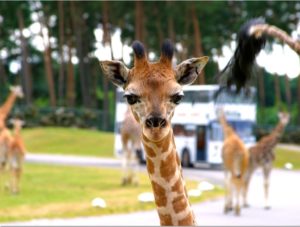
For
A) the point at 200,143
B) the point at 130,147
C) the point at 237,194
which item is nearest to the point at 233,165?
the point at 237,194

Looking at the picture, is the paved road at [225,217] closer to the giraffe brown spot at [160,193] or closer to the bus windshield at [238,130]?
the bus windshield at [238,130]

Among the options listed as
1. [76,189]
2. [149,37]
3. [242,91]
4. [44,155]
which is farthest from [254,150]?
[149,37]

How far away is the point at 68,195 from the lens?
63.1 ft

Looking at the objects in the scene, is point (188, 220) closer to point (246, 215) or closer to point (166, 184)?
point (166, 184)

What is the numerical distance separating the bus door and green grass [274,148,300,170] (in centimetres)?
512

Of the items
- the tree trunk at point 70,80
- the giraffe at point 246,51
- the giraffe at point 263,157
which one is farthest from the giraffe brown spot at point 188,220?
the tree trunk at point 70,80

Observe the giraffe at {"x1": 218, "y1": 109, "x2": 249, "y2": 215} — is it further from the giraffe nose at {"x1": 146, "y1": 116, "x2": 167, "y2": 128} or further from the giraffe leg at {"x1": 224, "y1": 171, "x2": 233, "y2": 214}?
the giraffe nose at {"x1": 146, "y1": 116, "x2": 167, "y2": 128}

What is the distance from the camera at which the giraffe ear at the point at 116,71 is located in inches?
Result: 177

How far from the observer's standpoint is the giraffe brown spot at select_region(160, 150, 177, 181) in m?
4.39

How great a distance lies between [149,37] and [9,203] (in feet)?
122

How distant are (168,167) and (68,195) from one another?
49.5 ft

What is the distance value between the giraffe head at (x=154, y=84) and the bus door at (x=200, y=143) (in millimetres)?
26373

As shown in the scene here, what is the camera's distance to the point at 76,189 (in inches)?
823

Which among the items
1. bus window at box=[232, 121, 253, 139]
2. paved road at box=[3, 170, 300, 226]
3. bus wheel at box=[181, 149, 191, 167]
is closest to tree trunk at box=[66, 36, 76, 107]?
bus wheel at box=[181, 149, 191, 167]
